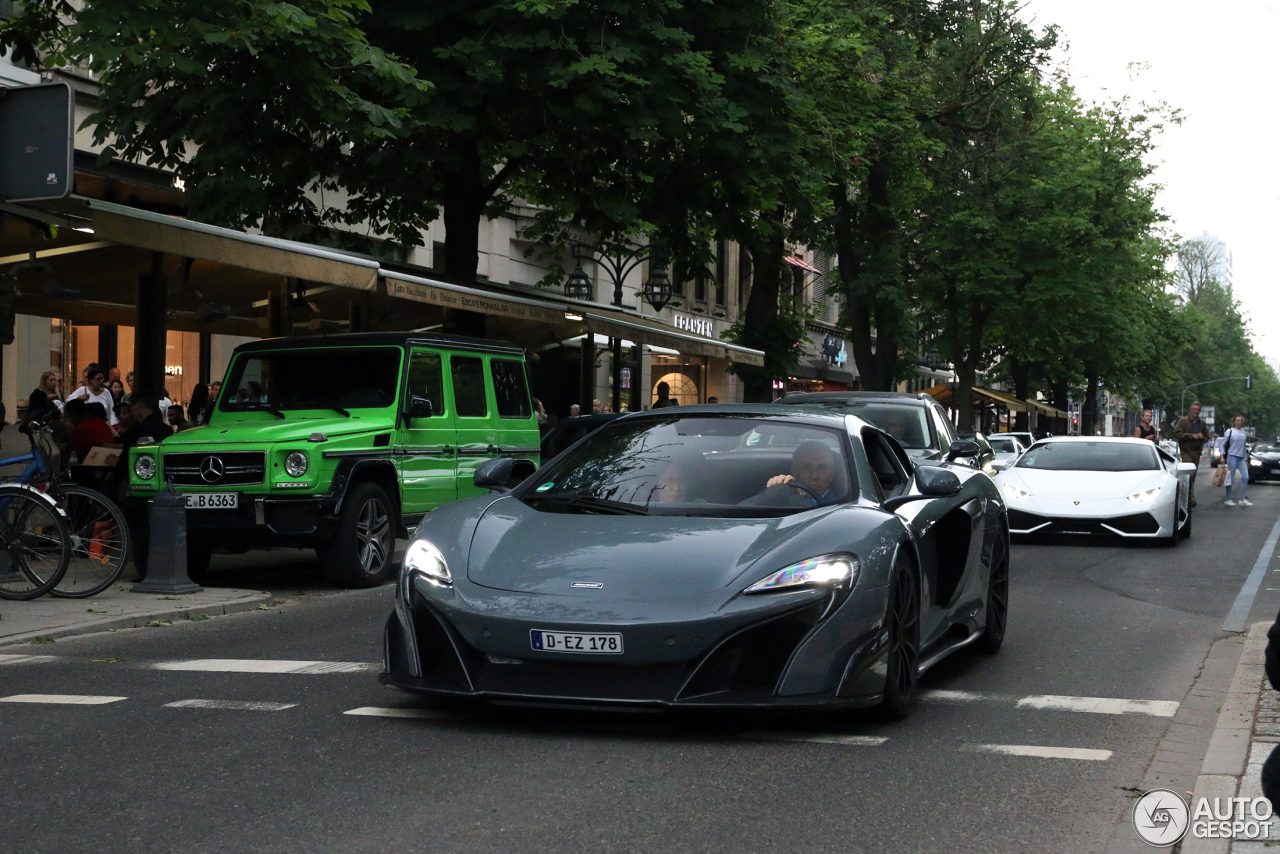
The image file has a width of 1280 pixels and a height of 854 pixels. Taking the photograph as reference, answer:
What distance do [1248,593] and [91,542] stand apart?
8.87 metres

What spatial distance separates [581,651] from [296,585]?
7.32m

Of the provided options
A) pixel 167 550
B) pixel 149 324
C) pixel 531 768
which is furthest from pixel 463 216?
pixel 531 768

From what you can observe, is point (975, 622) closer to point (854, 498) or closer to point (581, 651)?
point (854, 498)

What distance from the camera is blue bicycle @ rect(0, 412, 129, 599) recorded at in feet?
36.1

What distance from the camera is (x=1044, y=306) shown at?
39156mm

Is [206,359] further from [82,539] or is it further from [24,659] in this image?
[24,659]

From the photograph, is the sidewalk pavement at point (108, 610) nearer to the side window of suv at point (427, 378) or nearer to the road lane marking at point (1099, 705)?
the side window of suv at point (427, 378)

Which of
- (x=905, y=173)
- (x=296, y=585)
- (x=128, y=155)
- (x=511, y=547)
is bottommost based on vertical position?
(x=296, y=585)

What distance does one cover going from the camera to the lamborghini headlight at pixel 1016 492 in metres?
17.9

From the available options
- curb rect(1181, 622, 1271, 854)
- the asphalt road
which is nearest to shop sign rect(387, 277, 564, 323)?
the asphalt road

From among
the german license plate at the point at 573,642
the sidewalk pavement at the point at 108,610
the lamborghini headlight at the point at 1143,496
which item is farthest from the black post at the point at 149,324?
the german license plate at the point at 573,642

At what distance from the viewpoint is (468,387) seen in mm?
14164

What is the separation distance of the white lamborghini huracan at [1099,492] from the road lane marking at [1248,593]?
1.02m

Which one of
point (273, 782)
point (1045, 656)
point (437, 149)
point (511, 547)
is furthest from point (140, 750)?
point (437, 149)
